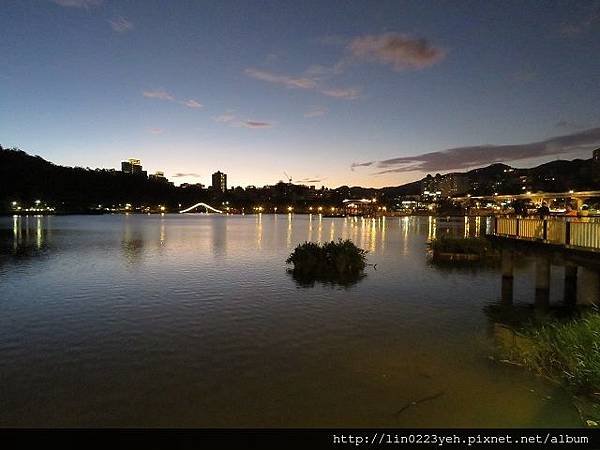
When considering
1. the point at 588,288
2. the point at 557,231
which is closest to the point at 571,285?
the point at 588,288

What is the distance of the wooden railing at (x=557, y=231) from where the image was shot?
48.9ft

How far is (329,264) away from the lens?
29875 mm

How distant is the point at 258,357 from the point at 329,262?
17.4m

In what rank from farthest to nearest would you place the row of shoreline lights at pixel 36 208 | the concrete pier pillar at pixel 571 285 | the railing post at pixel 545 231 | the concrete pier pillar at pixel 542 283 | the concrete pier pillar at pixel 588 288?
1. the row of shoreline lights at pixel 36 208
2. the concrete pier pillar at pixel 571 285
3. the concrete pier pillar at pixel 588 288
4. the concrete pier pillar at pixel 542 283
5. the railing post at pixel 545 231

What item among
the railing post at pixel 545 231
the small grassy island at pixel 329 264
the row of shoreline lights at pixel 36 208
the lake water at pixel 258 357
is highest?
the row of shoreline lights at pixel 36 208

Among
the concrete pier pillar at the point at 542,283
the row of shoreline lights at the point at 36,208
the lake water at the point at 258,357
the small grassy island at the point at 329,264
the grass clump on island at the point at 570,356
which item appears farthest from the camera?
the row of shoreline lights at the point at 36,208

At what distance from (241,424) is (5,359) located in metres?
8.11

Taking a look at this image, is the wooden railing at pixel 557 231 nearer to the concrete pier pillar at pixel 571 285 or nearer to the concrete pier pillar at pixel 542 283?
the concrete pier pillar at pixel 542 283

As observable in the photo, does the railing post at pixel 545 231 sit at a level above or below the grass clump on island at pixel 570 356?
above

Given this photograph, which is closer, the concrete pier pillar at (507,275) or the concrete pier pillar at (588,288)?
the concrete pier pillar at (588,288)

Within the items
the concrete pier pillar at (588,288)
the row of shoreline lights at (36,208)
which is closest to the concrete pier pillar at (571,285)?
the concrete pier pillar at (588,288)

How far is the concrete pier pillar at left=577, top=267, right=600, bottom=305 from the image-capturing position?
1975 centimetres

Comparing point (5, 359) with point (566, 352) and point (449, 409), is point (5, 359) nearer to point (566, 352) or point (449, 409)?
point (449, 409)

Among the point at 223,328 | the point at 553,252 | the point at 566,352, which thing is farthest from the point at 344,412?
the point at 553,252
